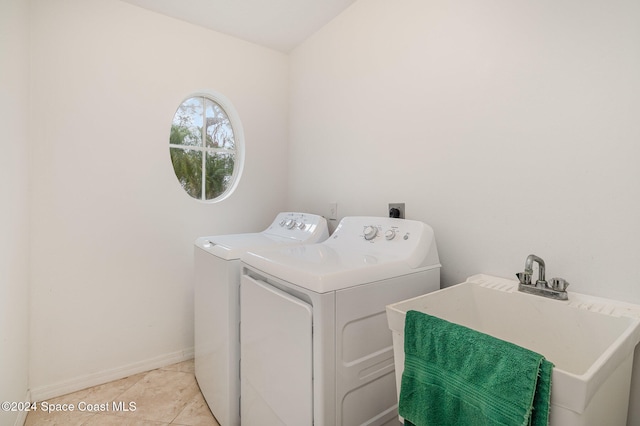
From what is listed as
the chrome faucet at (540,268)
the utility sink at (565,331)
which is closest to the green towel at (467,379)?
A: the utility sink at (565,331)

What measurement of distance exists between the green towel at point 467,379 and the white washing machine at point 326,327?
237 mm

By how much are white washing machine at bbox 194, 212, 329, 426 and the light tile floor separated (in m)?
0.10

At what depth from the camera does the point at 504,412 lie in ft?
1.94

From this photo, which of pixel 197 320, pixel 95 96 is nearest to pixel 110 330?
pixel 197 320

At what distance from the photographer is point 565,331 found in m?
0.94

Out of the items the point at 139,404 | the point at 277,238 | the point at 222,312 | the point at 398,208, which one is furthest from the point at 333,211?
the point at 139,404

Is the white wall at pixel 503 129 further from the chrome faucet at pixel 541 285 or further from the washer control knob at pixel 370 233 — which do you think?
the washer control knob at pixel 370 233

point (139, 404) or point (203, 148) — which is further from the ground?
point (203, 148)

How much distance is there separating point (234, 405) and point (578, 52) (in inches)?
80.5

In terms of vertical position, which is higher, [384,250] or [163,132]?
[163,132]

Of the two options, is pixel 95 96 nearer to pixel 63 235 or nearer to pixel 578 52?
pixel 63 235

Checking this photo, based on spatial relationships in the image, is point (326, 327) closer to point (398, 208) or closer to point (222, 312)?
point (222, 312)

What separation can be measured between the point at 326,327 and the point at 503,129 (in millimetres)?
1066

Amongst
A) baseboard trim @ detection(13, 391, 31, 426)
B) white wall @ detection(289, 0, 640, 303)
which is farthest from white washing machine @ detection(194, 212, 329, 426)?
baseboard trim @ detection(13, 391, 31, 426)
